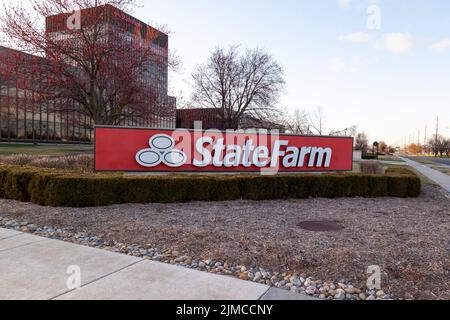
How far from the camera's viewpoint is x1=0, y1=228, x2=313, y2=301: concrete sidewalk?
3.19 meters

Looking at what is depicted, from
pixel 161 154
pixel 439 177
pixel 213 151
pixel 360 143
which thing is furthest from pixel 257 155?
pixel 360 143

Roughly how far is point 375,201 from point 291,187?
2566 millimetres

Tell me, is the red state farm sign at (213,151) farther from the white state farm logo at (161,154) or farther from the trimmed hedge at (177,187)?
the trimmed hedge at (177,187)

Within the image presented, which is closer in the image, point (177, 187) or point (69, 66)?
point (177, 187)

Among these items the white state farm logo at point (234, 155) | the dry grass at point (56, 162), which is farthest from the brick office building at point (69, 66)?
the white state farm logo at point (234, 155)

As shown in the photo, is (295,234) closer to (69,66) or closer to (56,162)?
(56,162)

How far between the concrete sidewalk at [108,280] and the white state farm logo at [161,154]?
6.54 metres

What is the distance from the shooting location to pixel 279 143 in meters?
12.7

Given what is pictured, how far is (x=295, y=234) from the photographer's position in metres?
5.48

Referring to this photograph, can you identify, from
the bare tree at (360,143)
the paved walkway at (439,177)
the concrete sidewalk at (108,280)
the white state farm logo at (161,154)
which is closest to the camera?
the concrete sidewalk at (108,280)

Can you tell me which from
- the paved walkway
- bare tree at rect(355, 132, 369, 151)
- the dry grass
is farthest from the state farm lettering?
bare tree at rect(355, 132, 369, 151)

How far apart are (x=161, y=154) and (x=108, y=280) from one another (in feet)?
25.6

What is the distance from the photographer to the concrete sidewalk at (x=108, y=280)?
125 inches
